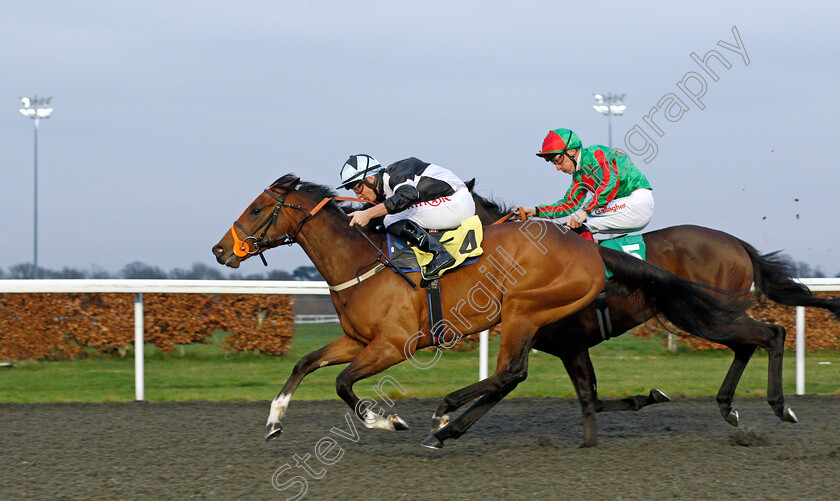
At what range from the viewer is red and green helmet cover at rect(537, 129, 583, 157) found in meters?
4.67

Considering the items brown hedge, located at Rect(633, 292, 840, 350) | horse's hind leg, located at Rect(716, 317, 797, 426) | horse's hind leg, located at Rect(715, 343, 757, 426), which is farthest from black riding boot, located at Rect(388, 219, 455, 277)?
brown hedge, located at Rect(633, 292, 840, 350)

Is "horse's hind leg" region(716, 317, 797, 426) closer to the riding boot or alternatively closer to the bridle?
the riding boot

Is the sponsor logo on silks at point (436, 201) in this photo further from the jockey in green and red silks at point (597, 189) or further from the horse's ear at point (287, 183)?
the jockey in green and red silks at point (597, 189)

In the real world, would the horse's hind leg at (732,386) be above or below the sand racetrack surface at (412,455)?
above

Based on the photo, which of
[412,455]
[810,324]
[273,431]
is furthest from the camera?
[810,324]

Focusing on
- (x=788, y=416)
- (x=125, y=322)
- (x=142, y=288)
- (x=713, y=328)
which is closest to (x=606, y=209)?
(x=713, y=328)

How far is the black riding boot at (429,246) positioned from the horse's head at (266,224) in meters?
0.57

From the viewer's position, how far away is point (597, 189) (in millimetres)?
4656

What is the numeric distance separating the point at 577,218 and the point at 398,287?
1.19 m

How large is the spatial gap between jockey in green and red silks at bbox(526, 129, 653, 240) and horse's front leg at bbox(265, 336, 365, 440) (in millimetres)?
1392

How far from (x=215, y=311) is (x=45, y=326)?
1378mm

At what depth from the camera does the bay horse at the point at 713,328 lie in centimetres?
459

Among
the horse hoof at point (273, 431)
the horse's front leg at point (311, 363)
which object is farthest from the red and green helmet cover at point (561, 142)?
the horse hoof at point (273, 431)

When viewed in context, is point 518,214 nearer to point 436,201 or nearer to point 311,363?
point 436,201
